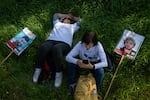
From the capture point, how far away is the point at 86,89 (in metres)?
5.41

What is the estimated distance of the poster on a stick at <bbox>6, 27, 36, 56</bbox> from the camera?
6.04 m

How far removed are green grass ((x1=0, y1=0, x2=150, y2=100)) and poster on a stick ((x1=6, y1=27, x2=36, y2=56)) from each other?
0.20 ft

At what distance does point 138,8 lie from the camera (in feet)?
20.8

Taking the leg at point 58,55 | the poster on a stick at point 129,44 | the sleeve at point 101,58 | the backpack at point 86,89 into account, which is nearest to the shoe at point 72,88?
the backpack at point 86,89

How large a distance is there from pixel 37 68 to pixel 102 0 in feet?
4.78

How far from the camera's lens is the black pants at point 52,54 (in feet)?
18.7

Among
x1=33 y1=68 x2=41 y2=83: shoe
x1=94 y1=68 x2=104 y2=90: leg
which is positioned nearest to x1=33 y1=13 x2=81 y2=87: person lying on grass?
x1=33 y1=68 x2=41 y2=83: shoe

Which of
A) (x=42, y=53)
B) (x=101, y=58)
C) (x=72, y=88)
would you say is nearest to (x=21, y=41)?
(x=42, y=53)

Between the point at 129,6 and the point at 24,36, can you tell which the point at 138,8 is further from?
the point at 24,36

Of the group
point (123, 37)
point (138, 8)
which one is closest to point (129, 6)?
point (138, 8)

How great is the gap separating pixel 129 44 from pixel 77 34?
73 cm

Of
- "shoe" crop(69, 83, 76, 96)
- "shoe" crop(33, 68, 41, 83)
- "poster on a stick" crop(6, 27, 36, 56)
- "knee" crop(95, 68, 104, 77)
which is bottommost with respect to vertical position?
"shoe" crop(69, 83, 76, 96)

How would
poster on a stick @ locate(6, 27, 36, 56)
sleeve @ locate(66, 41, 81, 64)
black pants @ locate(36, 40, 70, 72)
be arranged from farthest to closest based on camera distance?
1. poster on a stick @ locate(6, 27, 36, 56)
2. black pants @ locate(36, 40, 70, 72)
3. sleeve @ locate(66, 41, 81, 64)

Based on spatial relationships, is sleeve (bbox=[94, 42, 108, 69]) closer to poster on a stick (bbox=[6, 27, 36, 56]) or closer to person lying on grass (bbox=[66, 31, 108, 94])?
person lying on grass (bbox=[66, 31, 108, 94])
